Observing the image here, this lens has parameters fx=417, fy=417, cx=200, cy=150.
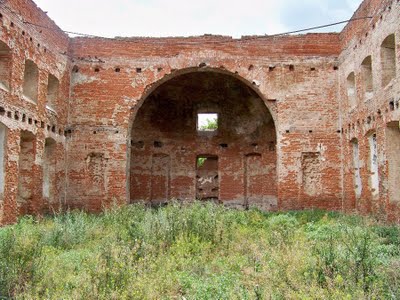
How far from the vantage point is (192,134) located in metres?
19.2

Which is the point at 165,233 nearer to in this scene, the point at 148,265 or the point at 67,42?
the point at 148,265

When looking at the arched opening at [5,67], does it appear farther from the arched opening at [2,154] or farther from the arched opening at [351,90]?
the arched opening at [351,90]

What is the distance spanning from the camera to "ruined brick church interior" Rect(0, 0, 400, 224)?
1171 cm

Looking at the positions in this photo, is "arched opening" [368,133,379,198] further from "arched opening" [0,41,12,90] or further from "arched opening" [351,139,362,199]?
"arched opening" [0,41,12,90]

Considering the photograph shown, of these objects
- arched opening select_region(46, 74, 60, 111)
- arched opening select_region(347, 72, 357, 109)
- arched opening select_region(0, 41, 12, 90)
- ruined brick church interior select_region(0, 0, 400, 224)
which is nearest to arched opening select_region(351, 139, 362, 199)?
ruined brick church interior select_region(0, 0, 400, 224)

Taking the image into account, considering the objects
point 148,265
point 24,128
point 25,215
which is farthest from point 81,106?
point 148,265

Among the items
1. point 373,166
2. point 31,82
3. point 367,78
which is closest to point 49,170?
point 31,82

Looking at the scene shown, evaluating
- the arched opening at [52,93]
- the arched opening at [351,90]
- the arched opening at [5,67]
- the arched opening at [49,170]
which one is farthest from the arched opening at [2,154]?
the arched opening at [351,90]

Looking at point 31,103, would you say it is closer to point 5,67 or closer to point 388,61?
point 5,67

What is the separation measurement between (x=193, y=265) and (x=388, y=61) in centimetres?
875

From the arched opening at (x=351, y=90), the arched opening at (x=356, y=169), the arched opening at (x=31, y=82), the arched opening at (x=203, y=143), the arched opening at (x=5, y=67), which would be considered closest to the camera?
the arched opening at (x=5, y=67)

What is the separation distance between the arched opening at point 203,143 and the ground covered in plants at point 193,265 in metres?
9.69

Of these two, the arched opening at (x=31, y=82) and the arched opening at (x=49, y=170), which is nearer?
the arched opening at (x=31, y=82)

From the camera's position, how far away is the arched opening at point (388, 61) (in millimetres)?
11789
